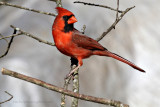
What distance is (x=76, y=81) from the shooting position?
234 cm

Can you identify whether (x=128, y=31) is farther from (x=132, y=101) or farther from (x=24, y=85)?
(x=24, y=85)

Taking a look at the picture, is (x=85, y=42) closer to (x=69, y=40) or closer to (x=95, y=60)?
(x=69, y=40)

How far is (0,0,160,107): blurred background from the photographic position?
371cm

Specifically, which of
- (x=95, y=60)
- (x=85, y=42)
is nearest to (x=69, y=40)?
(x=85, y=42)

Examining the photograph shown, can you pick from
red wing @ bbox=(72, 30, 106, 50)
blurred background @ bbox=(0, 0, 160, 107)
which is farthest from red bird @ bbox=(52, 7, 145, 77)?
blurred background @ bbox=(0, 0, 160, 107)

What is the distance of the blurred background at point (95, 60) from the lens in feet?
12.2

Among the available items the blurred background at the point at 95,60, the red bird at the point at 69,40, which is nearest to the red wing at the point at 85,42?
the red bird at the point at 69,40

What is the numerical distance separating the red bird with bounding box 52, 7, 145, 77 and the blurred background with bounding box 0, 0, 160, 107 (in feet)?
4.52

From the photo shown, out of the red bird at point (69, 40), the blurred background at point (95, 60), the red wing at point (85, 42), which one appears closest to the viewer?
the red bird at point (69, 40)

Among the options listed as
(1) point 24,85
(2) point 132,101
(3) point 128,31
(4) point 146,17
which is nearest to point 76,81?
(1) point 24,85

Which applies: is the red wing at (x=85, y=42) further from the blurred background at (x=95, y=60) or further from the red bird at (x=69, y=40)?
the blurred background at (x=95, y=60)

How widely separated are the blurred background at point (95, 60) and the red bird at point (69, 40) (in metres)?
1.38

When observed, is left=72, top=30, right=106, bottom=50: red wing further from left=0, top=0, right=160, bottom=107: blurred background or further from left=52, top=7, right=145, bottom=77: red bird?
left=0, top=0, right=160, bottom=107: blurred background

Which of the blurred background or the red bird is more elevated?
the red bird
